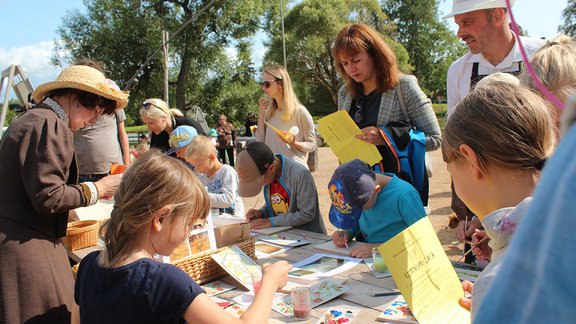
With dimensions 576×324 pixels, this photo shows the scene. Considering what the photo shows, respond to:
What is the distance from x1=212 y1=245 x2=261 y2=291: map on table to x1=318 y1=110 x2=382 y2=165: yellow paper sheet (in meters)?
0.71

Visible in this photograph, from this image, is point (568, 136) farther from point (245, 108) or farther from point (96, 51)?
point (245, 108)

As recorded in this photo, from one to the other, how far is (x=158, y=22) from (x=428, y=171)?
1808 cm

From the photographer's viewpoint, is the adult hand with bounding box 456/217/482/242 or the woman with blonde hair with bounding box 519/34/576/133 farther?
the adult hand with bounding box 456/217/482/242

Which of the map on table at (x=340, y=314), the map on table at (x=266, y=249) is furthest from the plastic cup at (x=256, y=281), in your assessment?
the map on table at (x=266, y=249)

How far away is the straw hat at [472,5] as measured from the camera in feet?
7.03

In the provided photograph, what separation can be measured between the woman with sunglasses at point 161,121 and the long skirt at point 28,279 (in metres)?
2.33

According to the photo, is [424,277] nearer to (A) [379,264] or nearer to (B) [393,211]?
(A) [379,264]

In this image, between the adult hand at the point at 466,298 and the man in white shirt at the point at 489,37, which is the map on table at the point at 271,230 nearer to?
the man in white shirt at the point at 489,37

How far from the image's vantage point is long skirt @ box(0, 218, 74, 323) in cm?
182

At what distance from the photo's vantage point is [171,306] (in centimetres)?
121

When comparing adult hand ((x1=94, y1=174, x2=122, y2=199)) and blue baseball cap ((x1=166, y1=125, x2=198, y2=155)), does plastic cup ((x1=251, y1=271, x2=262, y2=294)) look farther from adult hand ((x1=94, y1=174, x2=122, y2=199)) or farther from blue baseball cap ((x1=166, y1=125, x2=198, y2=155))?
blue baseball cap ((x1=166, y1=125, x2=198, y2=155))

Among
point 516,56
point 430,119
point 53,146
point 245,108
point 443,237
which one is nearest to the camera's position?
point 53,146

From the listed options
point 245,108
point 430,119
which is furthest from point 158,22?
point 430,119

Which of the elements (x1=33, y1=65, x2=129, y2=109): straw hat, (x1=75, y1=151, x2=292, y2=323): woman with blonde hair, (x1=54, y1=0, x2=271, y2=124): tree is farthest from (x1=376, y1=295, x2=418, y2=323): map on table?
(x1=54, y1=0, x2=271, y2=124): tree
